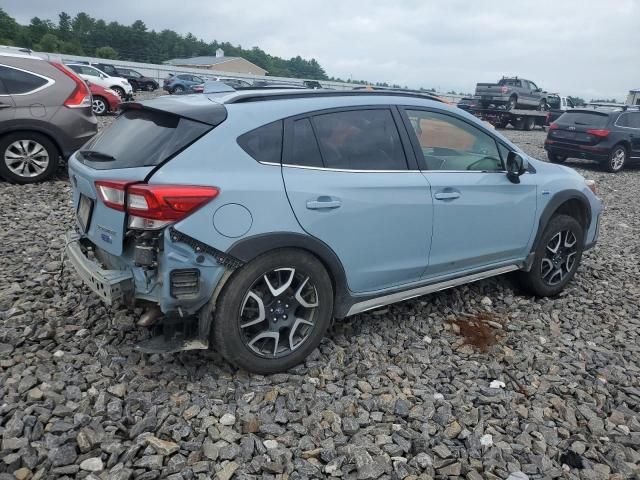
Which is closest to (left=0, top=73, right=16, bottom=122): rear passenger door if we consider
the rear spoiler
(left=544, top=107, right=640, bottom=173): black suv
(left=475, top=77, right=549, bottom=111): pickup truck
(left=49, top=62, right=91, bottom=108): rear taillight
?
(left=49, top=62, right=91, bottom=108): rear taillight

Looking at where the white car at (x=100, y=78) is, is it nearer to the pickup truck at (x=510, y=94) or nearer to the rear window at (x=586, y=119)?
the rear window at (x=586, y=119)

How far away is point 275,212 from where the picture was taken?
2.82 m

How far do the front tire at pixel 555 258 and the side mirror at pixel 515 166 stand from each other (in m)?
0.70

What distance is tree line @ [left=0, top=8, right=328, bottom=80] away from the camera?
70188mm

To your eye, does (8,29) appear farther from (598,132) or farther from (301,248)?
(301,248)

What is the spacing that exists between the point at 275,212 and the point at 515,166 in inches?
85.6

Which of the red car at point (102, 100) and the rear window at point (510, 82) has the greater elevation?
the rear window at point (510, 82)

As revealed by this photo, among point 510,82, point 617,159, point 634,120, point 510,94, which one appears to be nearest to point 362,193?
point 617,159

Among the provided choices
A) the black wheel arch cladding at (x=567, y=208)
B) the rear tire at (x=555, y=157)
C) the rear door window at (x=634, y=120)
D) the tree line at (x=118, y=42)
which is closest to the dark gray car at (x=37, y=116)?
the black wheel arch cladding at (x=567, y=208)

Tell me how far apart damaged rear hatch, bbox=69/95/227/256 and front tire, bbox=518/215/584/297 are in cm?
302

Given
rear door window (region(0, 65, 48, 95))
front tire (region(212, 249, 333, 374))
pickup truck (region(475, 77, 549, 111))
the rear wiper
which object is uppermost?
pickup truck (region(475, 77, 549, 111))

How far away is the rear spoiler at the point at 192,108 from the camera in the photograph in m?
2.85

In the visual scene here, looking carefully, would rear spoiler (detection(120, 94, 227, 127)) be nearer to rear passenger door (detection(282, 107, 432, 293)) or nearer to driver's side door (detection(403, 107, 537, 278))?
rear passenger door (detection(282, 107, 432, 293))

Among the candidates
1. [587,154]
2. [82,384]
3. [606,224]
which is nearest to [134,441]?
[82,384]
